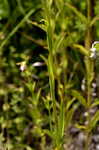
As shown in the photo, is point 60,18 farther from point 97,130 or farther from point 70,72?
point 97,130

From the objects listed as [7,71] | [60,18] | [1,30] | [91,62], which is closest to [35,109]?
[91,62]

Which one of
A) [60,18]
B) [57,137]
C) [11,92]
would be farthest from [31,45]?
[57,137]

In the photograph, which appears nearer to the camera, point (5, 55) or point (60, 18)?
point (60, 18)

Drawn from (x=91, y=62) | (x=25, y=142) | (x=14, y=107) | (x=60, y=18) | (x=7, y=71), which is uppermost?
(x=60, y=18)

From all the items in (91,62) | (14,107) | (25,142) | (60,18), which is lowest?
(25,142)

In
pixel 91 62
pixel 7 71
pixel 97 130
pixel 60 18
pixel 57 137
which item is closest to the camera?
pixel 57 137

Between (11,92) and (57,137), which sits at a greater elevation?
(57,137)

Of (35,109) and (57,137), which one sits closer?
(57,137)

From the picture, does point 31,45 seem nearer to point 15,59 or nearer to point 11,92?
point 15,59

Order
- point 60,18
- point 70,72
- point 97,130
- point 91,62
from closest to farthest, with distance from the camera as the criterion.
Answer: point 91,62 < point 60,18 < point 97,130 < point 70,72
